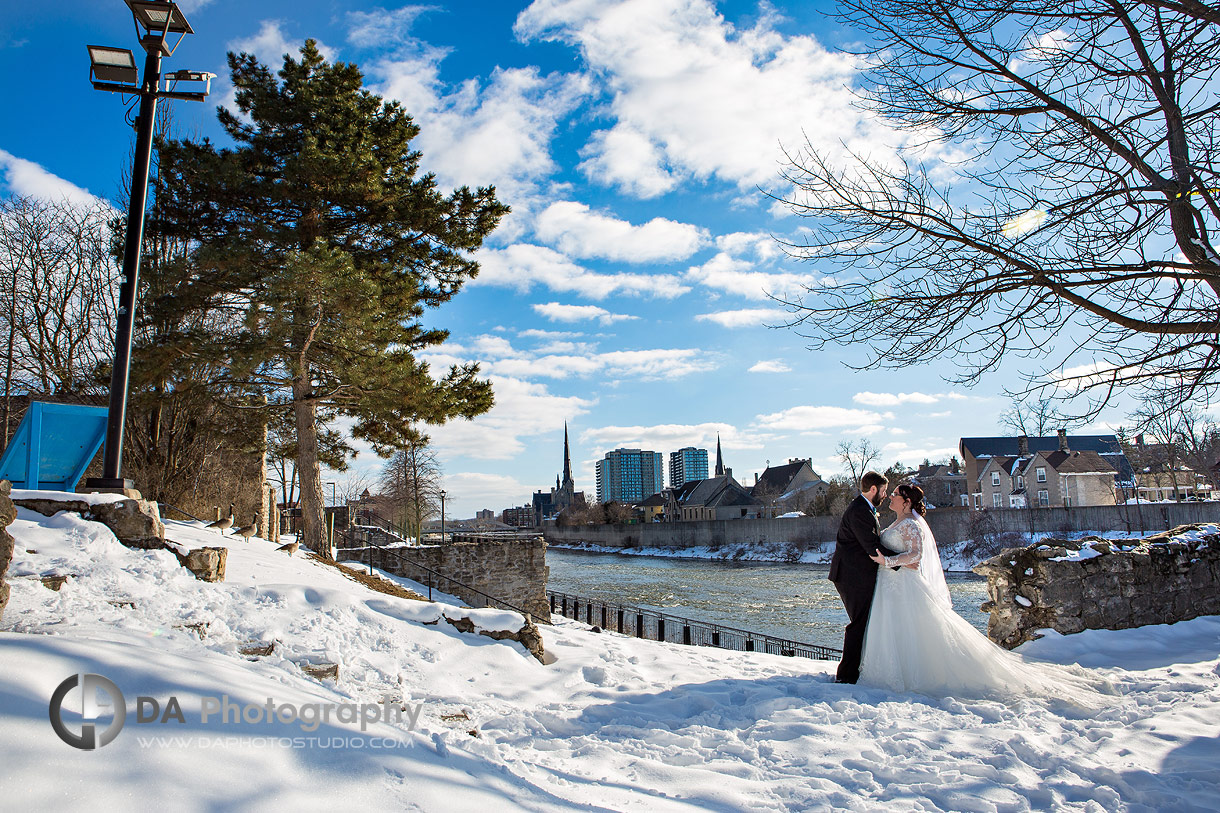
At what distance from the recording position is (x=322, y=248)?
12055mm

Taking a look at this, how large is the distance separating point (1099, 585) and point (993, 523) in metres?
34.9

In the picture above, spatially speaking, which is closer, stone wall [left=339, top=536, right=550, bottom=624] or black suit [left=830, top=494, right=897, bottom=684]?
black suit [left=830, top=494, right=897, bottom=684]

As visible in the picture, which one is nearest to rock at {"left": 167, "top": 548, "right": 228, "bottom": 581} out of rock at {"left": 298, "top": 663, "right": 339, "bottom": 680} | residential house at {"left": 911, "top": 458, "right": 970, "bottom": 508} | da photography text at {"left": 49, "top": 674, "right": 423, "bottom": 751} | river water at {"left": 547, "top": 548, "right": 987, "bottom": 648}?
rock at {"left": 298, "top": 663, "right": 339, "bottom": 680}

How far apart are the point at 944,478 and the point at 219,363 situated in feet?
241

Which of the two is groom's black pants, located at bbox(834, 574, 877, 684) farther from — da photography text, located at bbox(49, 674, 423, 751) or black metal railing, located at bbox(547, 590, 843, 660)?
black metal railing, located at bbox(547, 590, 843, 660)

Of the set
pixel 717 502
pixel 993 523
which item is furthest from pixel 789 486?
pixel 993 523

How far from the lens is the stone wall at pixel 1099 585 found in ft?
23.3

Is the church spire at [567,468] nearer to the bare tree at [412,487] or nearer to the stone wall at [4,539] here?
the bare tree at [412,487]

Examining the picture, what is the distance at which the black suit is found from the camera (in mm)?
5906

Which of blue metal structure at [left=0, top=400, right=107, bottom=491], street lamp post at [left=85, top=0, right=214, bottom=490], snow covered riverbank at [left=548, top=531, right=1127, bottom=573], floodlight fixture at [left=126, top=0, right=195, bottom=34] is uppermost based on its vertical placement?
floodlight fixture at [left=126, top=0, right=195, bottom=34]

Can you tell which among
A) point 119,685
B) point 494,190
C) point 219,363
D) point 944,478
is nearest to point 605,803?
point 119,685

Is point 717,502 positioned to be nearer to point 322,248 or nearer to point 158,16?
point 322,248

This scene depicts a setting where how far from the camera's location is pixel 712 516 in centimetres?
8300

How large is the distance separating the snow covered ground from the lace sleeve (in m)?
1.18
